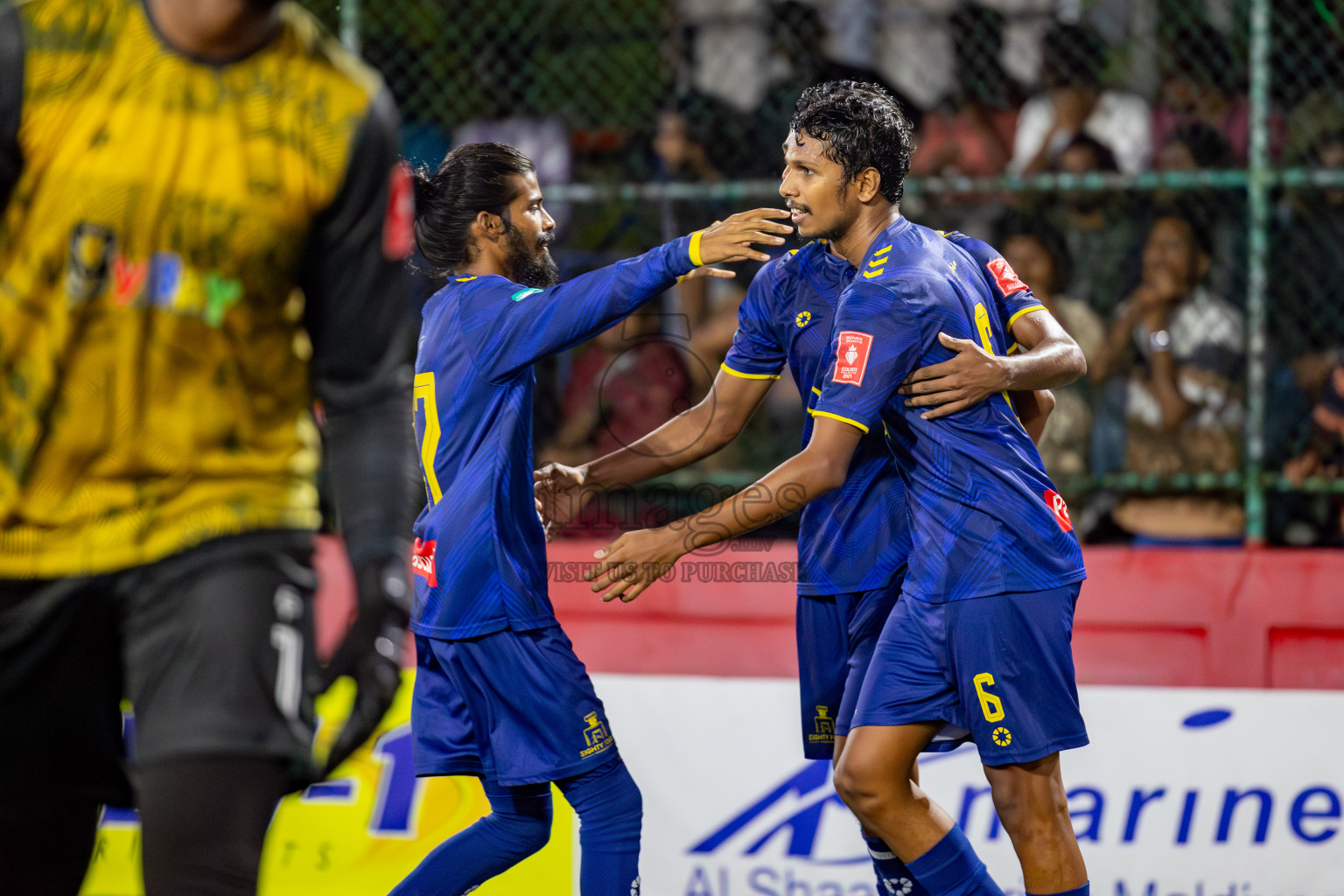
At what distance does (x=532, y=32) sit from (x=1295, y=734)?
13.3 feet

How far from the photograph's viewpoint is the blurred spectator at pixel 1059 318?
218 inches

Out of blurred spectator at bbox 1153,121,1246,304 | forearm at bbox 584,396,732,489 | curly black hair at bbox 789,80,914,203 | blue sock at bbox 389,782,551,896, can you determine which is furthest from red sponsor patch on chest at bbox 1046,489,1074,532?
blurred spectator at bbox 1153,121,1246,304

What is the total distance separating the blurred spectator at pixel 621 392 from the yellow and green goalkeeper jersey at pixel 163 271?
3.66 metres

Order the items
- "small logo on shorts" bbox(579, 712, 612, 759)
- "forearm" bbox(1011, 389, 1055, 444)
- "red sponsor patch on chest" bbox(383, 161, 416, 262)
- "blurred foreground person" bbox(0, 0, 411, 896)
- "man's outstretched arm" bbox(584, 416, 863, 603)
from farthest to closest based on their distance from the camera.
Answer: "forearm" bbox(1011, 389, 1055, 444)
"small logo on shorts" bbox(579, 712, 612, 759)
"man's outstretched arm" bbox(584, 416, 863, 603)
"red sponsor patch on chest" bbox(383, 161, 416, 262)
"blurred foreground person" bbox(0, 0, 411, 896)

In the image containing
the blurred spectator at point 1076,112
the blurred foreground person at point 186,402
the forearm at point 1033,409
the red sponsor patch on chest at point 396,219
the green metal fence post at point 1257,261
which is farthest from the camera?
the blurred spectator at point 1076,112

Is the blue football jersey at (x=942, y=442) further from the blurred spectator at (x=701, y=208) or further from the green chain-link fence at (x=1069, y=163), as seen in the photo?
the blurred spectator at (x=701, y=208)

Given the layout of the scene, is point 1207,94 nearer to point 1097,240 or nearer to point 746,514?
point 1097,240

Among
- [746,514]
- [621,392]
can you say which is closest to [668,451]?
[746,514]

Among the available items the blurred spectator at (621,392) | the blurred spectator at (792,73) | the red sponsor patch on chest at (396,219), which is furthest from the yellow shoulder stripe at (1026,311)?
the blurred spectator at (792,73)

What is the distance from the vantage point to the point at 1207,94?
595 cm

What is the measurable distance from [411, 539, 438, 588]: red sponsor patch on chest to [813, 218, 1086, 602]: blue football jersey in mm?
970

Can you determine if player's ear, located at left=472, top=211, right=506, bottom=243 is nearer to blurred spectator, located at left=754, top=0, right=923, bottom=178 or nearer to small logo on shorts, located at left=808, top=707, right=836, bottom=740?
small logo on shorts, located at left=808, top=707, right=836, bottom=740

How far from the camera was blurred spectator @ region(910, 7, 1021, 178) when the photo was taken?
6.09 metres

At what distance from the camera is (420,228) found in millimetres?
3523
